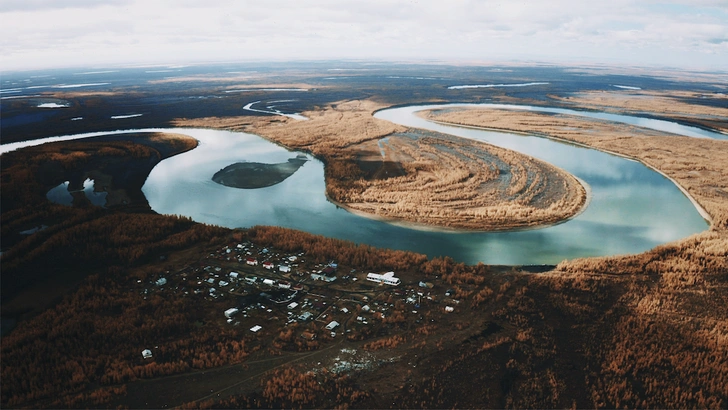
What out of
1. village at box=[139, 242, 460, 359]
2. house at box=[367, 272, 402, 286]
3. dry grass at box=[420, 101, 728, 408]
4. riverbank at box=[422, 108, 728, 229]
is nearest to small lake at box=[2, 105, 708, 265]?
riverbank at box=[422, 108, 728, 229]

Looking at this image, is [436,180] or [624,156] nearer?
[436,180]

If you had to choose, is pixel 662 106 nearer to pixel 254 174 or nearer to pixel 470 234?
pixel 470 234

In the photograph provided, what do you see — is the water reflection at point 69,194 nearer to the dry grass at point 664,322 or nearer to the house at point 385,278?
the house at point 385,278

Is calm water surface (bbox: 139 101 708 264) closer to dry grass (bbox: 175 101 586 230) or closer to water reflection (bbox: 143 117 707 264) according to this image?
water reflection (bbox: 143 117 707 264)

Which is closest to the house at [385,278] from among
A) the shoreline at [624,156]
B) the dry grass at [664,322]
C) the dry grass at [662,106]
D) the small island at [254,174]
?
Answer: the dry grass at [664,322]

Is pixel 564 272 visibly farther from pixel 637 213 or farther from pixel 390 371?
pixel 637 213

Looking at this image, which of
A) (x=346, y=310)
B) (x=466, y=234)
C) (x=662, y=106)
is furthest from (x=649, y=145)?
(x=346, y=310)
